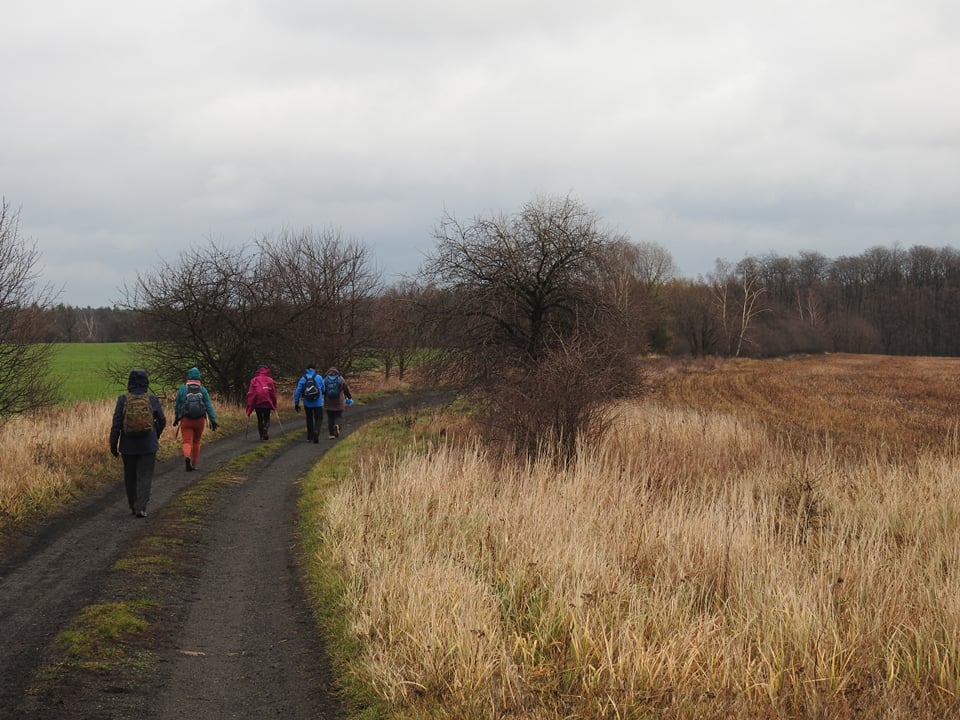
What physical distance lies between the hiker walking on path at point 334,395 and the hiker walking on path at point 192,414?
584 cm

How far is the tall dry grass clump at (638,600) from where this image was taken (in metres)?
4.61

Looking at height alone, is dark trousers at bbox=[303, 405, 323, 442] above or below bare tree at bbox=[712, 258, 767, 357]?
below

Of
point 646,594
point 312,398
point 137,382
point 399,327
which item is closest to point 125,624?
point 646,594

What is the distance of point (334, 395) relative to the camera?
786 inches

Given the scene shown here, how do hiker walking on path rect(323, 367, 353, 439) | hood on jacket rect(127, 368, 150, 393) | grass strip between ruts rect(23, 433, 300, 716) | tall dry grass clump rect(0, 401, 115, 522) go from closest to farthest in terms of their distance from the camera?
grass strip between ruts rect(23, 433, 300, 716), tall dry grass clump rect(0, 401, 115, 522), hood on jacket rect(127, 368, 150, 393), hiker walking on path rect(323, 367, 353, 439)

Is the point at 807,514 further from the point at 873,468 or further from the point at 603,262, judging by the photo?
the point at 603,262

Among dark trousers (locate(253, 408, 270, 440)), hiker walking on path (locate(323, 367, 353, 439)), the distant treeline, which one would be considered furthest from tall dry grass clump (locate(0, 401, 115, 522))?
the distant treeline

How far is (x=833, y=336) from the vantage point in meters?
94.3

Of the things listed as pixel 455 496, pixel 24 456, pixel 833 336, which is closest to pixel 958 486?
pixel 455 496

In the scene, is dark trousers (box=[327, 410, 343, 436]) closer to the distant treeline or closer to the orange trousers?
the orange trousers

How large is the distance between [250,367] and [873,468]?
71.0ft

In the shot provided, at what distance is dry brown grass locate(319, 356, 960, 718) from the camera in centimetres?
462

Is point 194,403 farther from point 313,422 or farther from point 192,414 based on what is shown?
point 313,422

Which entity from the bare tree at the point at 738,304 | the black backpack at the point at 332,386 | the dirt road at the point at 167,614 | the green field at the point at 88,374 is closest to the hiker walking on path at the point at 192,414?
the dirt road at the point at 167,614
